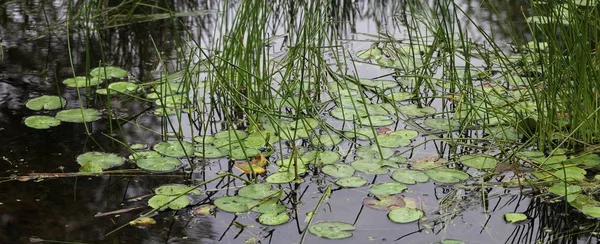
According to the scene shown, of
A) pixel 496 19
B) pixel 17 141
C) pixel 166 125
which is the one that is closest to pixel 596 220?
pixel 166 125

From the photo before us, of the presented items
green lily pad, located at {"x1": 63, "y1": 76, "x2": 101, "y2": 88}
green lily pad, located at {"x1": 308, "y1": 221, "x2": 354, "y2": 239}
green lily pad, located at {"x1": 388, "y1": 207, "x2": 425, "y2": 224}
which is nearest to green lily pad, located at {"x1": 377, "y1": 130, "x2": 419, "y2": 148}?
green lily pad, located at {"x1": 388, "y1": 207, "x2": 425, "y2": 224}

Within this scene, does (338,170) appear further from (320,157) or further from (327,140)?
(327,140)

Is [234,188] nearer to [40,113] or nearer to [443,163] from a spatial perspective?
[443,163]

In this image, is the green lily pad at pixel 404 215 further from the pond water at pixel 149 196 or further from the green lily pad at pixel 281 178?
the green lily pad at pixel 281 178

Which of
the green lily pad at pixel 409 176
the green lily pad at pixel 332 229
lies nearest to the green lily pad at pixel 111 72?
the green lily pad at pixel 409 176

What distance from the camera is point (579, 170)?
240 cm

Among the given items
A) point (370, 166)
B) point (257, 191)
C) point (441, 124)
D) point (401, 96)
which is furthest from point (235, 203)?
point (401, 96)

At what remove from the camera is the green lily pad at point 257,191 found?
2286mm

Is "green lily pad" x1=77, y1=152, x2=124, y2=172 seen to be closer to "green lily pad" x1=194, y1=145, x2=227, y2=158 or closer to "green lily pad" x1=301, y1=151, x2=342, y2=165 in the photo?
"green lily pad" x1=194, y1=145, x2=227, y2=158

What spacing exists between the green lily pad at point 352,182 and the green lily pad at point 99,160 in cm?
63

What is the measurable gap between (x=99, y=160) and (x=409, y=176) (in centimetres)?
86

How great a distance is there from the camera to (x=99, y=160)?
253cm

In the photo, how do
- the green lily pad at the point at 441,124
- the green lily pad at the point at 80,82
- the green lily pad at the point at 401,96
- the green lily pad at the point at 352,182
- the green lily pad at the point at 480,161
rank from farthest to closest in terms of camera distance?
the green lily pad at the point at 80,82
the green lily pad at the point at 401,96
the green lily pad at the point at 441,124
the green lily pad at the point at 480,161
the green lily pad at the point at 352,182

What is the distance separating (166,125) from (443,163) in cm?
84
